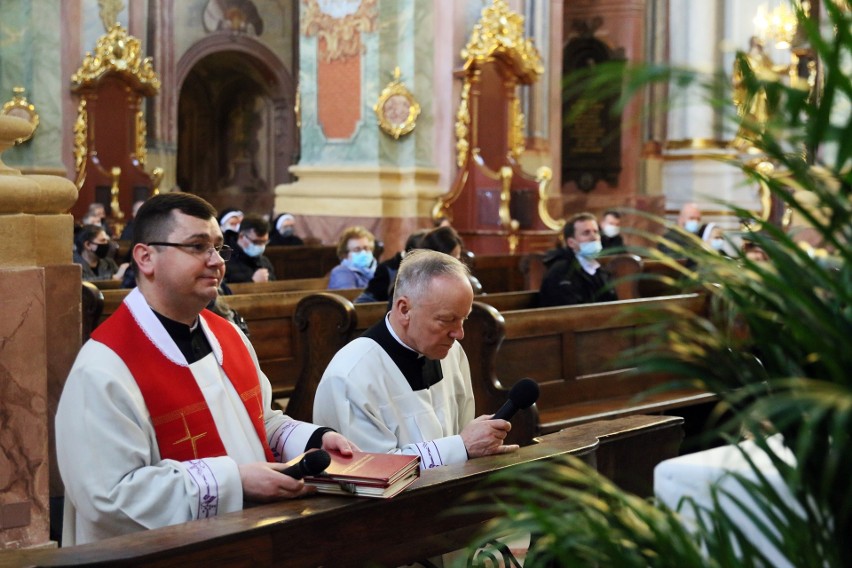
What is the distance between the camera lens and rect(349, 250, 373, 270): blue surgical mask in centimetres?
897

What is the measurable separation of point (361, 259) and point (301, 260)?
3533 millimetres

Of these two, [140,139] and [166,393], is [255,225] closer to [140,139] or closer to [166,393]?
[166,393]

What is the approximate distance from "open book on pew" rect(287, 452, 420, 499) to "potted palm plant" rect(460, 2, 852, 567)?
139 cm

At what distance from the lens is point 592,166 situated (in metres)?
19.4

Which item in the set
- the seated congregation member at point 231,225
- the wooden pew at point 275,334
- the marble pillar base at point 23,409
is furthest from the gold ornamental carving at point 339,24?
the marble pillar base at point 23,409

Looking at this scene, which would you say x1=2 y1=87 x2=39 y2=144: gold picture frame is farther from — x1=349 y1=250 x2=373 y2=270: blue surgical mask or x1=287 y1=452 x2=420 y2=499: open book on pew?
x1=287 y1=452 x2=420 y2=499: open book on pew

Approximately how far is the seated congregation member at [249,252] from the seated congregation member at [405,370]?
17.7 ft

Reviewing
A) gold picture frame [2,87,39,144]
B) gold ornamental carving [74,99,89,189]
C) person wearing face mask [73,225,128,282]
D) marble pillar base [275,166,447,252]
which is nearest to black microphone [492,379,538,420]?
person wearing face mask [73,225,128,282]


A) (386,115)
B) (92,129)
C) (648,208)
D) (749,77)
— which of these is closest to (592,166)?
(648,208)

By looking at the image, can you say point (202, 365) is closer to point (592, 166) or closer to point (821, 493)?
point (821, 493)

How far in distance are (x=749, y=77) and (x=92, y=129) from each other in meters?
15.8

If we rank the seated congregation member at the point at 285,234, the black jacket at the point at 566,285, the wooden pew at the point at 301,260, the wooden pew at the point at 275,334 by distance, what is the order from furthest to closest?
the seated congregation member at the point at 285,234
the wooden pew at the point at 301,260
the black jacket at the point at 566,285
the wooden pew at the point at 275,334

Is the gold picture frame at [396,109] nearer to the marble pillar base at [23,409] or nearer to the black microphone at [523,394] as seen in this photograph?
the marble pillar base at [23,409]

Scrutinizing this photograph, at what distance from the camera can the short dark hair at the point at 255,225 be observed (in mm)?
8938
